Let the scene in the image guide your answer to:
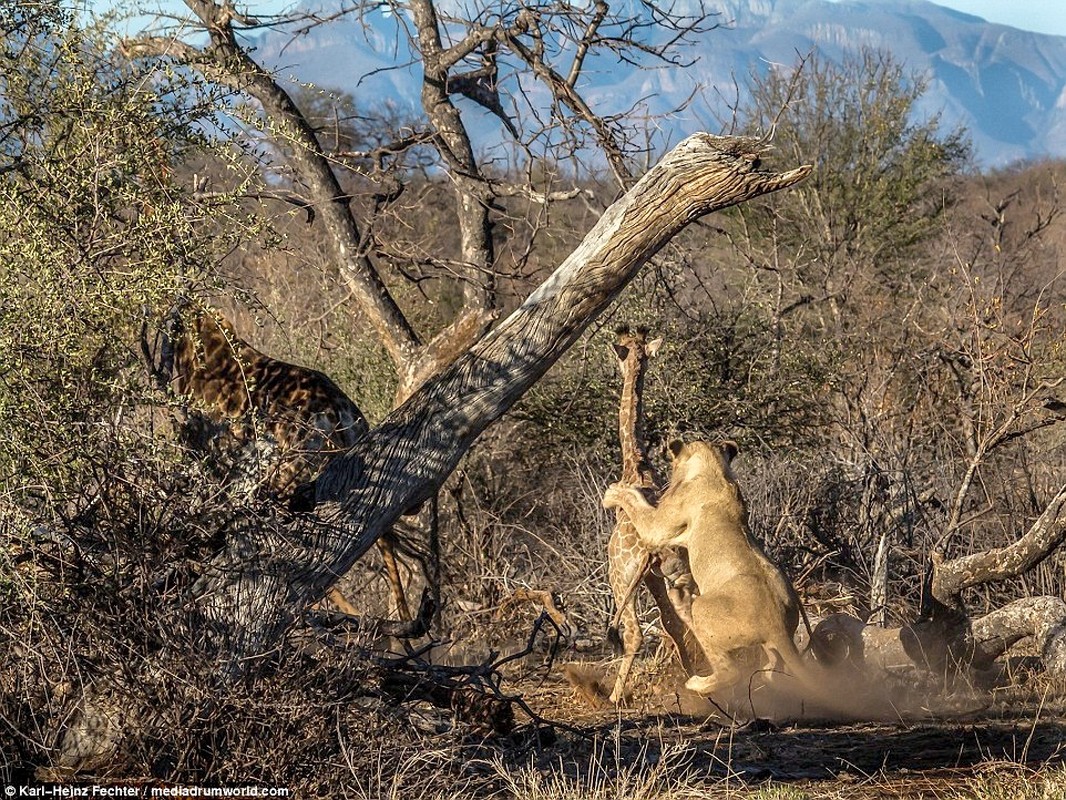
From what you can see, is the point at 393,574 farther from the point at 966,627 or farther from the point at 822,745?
the point at 966,627

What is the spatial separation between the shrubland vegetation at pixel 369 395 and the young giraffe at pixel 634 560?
0.88 meters

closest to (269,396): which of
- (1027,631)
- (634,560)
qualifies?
(634,560)

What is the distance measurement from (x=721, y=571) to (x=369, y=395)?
5.54m

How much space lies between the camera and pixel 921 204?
914 inches

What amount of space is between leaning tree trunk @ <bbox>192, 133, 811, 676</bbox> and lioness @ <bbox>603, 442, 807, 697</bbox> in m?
1.35

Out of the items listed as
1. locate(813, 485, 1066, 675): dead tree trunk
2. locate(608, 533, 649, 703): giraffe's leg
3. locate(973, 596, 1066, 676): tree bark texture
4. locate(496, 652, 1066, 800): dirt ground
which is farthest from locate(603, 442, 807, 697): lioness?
locate(973, 596, 1066, 676): tree bark texture

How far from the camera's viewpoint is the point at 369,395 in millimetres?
11883

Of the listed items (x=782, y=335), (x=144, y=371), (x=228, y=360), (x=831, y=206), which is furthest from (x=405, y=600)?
(x=831, y=206)

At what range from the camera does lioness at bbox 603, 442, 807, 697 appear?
6.84m

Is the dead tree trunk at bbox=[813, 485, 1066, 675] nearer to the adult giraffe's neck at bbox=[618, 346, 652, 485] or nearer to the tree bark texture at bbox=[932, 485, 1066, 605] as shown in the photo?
the tree bark texture at bbox=[932, 485, 1066, 605]

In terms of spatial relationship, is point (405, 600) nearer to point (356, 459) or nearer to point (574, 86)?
point (356, 459)

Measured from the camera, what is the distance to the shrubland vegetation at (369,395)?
4984mm

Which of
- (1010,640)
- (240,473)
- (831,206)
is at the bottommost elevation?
(1010,640)

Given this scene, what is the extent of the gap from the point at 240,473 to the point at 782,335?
294 inches
